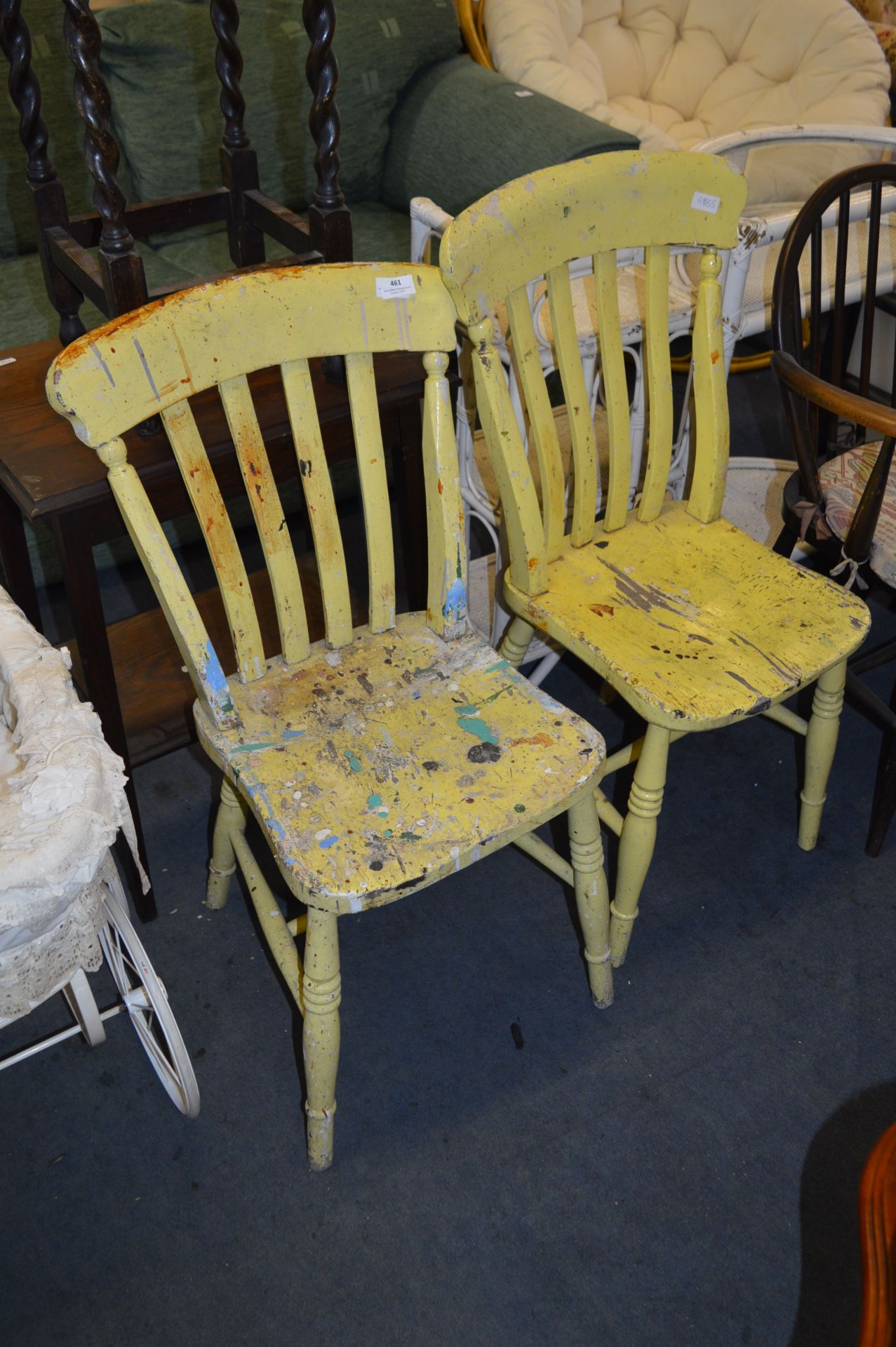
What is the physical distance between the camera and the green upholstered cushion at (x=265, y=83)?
2.38 meters

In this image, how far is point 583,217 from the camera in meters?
1.35

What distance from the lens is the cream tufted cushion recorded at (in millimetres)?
2785

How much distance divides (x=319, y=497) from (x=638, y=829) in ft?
1.97

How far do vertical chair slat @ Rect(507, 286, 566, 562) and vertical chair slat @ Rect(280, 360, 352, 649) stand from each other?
0.26 metres

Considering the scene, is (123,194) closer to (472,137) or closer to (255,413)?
(255,413)

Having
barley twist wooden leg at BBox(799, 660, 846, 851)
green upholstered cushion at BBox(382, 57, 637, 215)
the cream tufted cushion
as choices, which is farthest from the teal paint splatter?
the cream tufted cushion

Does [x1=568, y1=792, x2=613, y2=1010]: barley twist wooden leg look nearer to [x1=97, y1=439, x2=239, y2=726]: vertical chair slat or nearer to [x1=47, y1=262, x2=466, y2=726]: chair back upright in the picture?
[x1=47, y1=262, x2=466, y2=726]: chair back upright

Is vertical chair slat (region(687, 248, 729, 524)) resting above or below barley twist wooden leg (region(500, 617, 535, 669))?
above

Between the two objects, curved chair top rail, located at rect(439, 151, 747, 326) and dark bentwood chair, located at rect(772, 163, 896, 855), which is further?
dark bentwood chair, located at rect(772, 163, 896, 855)

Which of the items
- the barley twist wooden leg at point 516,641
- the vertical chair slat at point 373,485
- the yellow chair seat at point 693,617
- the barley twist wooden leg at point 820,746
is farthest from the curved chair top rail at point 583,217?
the barley twist wooden leg at point 820,746

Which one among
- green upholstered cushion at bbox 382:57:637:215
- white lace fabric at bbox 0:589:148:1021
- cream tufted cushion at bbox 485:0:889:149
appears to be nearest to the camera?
white lace fabric at bbox 0:589:148:1021

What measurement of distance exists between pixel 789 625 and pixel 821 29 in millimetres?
2227

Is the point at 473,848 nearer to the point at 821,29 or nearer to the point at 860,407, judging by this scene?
the point at 860,407

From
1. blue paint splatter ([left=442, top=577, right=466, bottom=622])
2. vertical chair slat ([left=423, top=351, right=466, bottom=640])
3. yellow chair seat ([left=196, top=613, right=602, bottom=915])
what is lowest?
yellow chair seat ([left=196, top=613, right=602, bottom=915])
